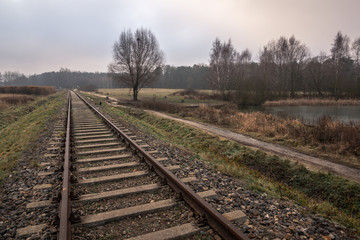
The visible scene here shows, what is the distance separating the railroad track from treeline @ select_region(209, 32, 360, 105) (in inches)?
1123

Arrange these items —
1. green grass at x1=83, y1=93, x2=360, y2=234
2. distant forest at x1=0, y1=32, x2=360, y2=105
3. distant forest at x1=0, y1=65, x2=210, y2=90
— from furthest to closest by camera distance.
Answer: distant forest at x1=0, y1=65, x2=210, y2=90 → distant forest at x1=0, y1=32, x2=360, y2=105 → green grass at x1=83, y1=93, x2=360, y2=234

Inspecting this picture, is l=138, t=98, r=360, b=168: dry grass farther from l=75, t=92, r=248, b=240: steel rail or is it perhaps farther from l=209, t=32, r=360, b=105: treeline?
l=209, t=32, r=360, b=105: treeline

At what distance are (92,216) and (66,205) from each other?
47 cm

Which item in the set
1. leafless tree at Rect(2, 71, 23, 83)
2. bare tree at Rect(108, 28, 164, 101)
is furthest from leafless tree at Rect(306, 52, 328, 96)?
leafless tree at Rect(2, 71, 23, 83)

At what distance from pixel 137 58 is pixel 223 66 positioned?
16.7 metres

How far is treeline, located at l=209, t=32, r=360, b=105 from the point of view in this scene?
3532 centimetres

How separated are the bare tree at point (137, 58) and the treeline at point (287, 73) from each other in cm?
1250

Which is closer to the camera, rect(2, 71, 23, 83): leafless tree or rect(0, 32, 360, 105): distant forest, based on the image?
rect(0, 32, 360, 105): distant forest

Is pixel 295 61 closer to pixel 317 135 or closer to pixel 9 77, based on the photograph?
pixel 317 135

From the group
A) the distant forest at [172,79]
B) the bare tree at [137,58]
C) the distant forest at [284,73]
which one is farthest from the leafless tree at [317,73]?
the bare tree at [137,58]

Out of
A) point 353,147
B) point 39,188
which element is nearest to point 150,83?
point 353,147

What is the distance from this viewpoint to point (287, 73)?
51.7 m

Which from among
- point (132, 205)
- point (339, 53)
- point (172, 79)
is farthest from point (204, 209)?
point (172, 79)

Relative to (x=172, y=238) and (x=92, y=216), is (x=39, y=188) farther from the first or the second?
(x=172, y=238)
